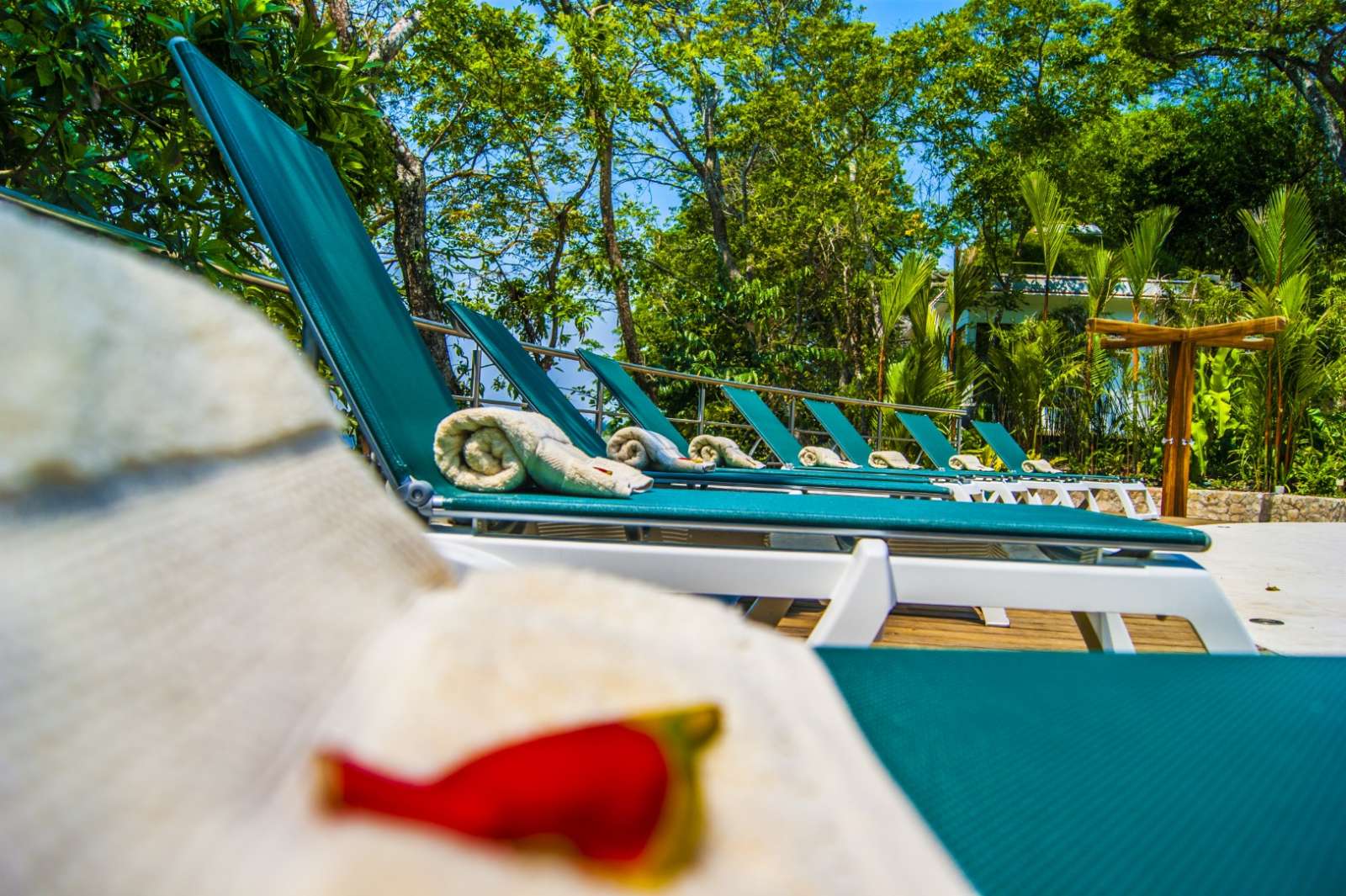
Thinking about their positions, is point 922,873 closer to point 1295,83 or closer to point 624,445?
point 624,445

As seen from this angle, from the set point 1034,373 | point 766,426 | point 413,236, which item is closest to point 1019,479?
point 766,426

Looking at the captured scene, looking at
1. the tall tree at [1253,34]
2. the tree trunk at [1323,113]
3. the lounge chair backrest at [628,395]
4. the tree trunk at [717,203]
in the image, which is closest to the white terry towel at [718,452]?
the lounge chair backrest at [628,395]

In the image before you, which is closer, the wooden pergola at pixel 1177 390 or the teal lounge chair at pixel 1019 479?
the teal lounge chair at pixel 1019 479

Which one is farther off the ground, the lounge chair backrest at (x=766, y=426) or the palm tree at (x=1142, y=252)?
the palm tree at (x=1142, y=252)

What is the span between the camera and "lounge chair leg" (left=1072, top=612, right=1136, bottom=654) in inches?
54.9

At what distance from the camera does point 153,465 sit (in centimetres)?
35

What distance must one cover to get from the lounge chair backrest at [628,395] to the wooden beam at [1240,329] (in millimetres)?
4920

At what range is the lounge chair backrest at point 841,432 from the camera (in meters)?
6.48

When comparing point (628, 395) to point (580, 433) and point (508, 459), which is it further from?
point (508, 459)

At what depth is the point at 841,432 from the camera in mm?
6602

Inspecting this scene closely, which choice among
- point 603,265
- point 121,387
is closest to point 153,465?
point 121,387

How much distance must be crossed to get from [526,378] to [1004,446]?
542 centimetres

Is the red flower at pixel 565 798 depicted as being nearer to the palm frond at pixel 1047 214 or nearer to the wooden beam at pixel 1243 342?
the wooden beam at pixel 1243 342

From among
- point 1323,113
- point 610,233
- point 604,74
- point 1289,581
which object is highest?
point 1323,113
